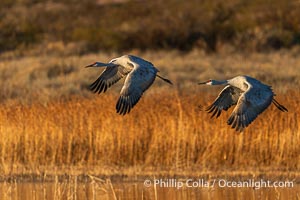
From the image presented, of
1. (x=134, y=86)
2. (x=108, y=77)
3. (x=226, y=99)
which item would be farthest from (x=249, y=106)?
(x=108, y=77)

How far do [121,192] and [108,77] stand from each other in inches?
51.5

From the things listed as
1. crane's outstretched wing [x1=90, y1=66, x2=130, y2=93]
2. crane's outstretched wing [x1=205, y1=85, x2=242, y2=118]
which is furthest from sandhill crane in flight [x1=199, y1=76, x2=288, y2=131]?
crane's outstretched wing [x1=90, y1=66, x2=130, y2=93]

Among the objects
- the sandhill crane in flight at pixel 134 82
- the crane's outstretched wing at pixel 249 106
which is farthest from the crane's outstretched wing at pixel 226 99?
the sandhill crane in flight at pixel 134 82

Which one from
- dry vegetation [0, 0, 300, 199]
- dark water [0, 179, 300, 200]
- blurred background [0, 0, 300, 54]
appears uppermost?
blurred background [0, 0, 300, 54]

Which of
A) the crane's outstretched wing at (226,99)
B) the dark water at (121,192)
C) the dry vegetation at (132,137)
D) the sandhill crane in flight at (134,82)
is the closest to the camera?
the sandhill crane in flight at (134,82)

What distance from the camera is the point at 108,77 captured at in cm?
1085

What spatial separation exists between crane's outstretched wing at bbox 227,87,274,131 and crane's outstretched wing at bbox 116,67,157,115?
847mm

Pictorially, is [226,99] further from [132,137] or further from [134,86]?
[132,137]

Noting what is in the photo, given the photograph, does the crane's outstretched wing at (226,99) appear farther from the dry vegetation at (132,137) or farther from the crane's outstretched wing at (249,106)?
the dry vegetation at (132,137)

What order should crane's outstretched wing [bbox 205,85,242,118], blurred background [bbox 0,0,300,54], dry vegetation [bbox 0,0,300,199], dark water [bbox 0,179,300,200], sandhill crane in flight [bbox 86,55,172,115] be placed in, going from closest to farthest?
sandhill crane in flight [bbox 86,55,172,115] < crane's outstretched wing [bbox 205,85,242,118] < dark water [bbox 0,179,300,200] < dry vegetation [bbox 0,0,300,199] < blurred background [bbox 0,0,300,54]

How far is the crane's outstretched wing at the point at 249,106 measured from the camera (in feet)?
33.1

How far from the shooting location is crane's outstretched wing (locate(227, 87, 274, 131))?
10102 millimetres

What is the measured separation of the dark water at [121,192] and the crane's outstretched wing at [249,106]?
1.16 meters

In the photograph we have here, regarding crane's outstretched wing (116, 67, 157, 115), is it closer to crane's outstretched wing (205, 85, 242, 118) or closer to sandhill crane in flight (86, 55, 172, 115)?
sandhill crane in flight (86, 55, 172, 115)
